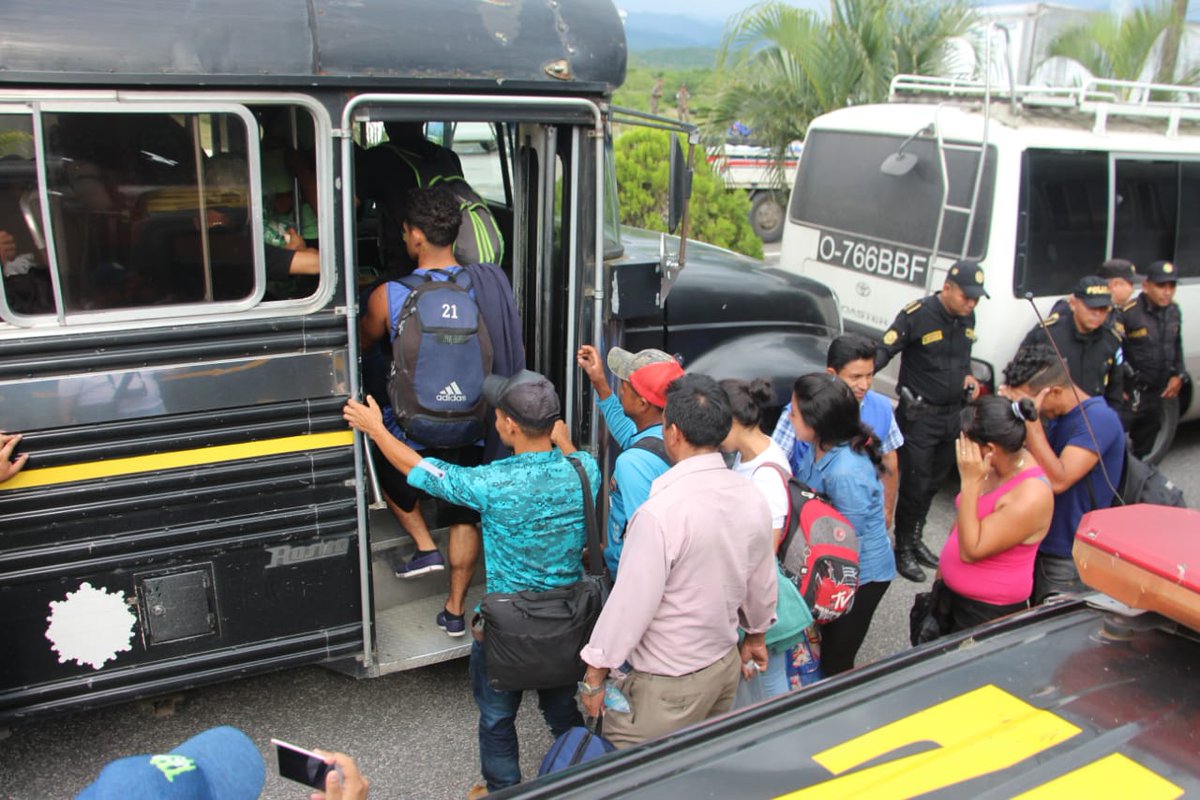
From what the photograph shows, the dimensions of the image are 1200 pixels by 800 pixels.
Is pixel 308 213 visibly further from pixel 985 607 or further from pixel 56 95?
pixel 985 607

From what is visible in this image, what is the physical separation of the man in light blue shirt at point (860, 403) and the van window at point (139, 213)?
1.88m

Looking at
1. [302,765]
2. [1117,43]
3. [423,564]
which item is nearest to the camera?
[302,765]

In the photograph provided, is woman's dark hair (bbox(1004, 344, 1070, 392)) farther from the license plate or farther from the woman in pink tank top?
the license plate

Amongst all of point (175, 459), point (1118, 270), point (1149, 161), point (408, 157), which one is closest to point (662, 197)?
point (1149, 161)

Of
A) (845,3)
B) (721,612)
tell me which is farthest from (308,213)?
(845,3)

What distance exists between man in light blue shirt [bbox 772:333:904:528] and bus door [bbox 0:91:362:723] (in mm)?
1618

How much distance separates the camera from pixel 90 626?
3119 mm

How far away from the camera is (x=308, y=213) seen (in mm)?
3309

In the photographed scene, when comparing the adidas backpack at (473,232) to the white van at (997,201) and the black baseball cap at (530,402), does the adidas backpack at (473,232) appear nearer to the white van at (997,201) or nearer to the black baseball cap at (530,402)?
the black baseball cap at (530,402)

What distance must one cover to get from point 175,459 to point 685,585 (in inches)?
62.5

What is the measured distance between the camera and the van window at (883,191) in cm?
584

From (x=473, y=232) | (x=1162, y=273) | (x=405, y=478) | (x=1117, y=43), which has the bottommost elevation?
(x=405, y=478)

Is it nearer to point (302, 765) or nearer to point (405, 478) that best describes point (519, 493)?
point (405, 478)

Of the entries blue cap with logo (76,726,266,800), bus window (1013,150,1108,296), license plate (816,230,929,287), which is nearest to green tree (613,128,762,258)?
license plate (816,230,929,287)
